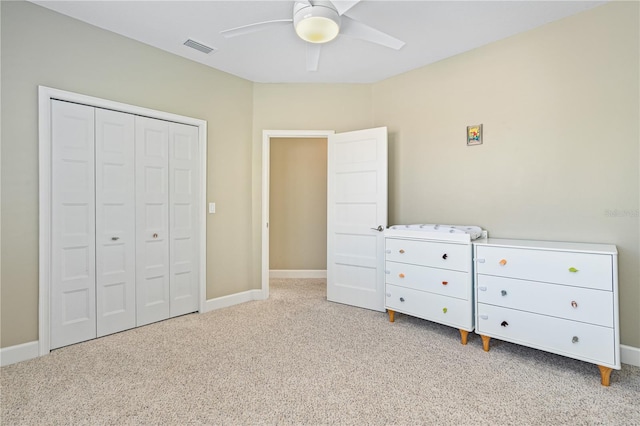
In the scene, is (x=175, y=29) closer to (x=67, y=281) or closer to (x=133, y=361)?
(x=67, y=281)

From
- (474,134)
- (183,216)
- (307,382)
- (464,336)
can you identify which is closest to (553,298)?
(464,336)

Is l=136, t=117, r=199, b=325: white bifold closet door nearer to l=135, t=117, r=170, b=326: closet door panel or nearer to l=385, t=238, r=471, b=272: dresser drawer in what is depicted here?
l=135, t=117, r=170, b=326: closet door panel

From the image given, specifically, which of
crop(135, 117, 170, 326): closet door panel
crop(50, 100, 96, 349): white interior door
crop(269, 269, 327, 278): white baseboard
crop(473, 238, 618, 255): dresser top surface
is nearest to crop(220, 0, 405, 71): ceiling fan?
crop(135, 117, 170, 326): closet door panel

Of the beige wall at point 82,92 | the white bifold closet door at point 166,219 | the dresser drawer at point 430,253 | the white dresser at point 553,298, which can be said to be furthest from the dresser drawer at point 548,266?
the white bifold closet door at point 166,219

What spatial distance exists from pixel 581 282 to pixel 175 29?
3.59 meters

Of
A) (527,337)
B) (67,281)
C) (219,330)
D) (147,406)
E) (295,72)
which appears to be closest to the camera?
(147,406)

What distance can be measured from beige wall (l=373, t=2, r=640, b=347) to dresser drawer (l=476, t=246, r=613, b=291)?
502 millimetres

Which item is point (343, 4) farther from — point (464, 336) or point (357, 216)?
point (464, 336)

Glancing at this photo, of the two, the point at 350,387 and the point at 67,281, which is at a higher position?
the point at 67,281

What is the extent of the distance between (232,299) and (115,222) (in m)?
1.49

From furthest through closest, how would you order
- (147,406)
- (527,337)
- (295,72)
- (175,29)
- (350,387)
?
(295,72)
(175,29)
(527,337)
(350,387)
(147,406)

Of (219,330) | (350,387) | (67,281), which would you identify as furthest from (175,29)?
(350,387)

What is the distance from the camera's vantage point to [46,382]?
2.05 m

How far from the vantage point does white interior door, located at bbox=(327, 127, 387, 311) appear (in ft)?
11.5
